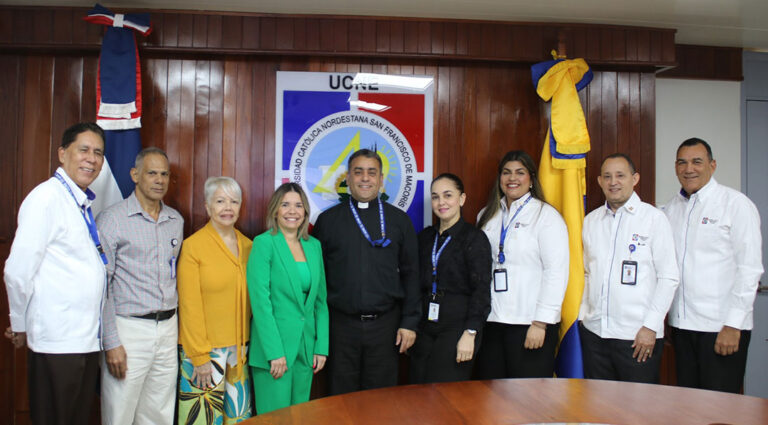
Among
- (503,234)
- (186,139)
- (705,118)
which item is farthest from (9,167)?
(705,118)

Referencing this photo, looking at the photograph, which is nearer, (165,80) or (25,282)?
(25,282)

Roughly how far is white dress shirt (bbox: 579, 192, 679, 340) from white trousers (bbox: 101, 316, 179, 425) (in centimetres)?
236

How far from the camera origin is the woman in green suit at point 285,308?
101 inches

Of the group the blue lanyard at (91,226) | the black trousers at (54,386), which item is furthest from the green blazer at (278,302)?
the black trousers at (54,386)

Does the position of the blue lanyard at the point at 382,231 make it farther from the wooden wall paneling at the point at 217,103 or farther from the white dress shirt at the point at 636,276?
the white dress shirt at the point at 636,276

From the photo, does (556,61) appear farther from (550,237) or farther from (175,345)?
(175,345)

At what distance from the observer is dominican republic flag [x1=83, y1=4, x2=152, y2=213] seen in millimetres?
2998

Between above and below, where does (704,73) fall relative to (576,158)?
above

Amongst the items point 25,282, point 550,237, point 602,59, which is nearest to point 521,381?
point 550,237

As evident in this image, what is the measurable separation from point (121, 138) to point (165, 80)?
56cm

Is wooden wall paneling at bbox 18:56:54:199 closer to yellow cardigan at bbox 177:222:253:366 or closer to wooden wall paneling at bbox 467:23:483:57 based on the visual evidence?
yellow cardigan at bbox 177:222:253:366

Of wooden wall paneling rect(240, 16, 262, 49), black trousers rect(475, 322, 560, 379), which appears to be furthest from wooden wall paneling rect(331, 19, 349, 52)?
black trousers rect(475, 322, 560, 379)

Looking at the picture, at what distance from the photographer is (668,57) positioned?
11.5ft

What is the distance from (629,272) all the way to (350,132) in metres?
1.95
